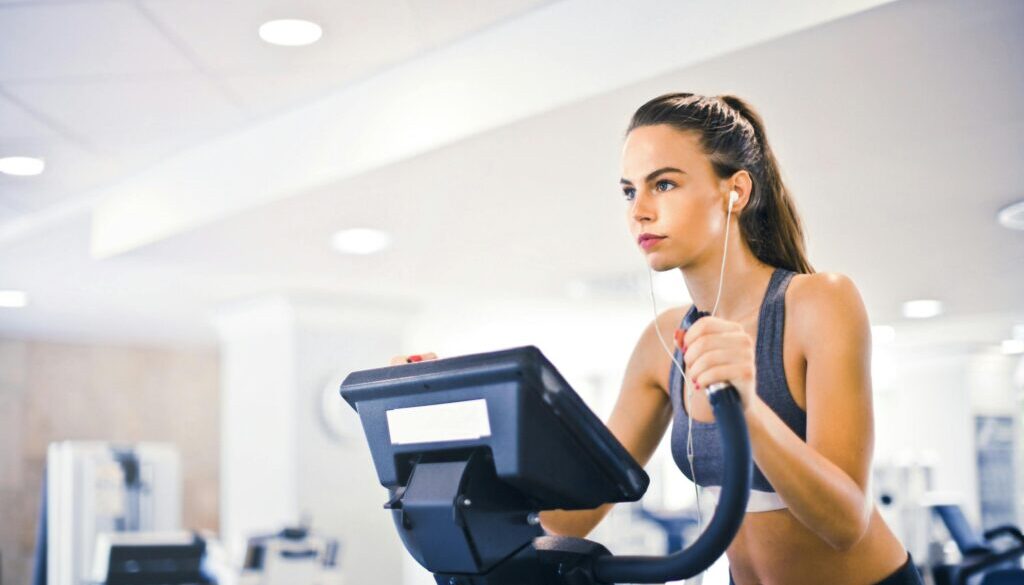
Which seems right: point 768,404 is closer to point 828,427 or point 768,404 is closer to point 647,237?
point 828,427

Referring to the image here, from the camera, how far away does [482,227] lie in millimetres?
4195

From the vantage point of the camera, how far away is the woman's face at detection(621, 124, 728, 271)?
0.98m

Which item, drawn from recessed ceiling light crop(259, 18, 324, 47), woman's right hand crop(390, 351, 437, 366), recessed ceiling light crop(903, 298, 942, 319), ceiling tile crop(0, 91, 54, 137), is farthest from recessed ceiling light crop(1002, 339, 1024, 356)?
woman's right hand crop(390, 351, 437, 366)

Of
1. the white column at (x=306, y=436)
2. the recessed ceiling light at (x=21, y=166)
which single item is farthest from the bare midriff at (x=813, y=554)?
the white column at (x=306, y=436)

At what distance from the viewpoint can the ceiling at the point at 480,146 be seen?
251 cm

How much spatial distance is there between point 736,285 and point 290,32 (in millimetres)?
2014

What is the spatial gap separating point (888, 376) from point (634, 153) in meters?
9.95

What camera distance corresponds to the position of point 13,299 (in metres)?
6.12

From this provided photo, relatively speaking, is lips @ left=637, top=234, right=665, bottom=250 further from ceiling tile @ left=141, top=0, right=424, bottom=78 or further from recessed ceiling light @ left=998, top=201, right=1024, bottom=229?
recessed ceiling light @ left=998, top=201, right=1024, bottom=229

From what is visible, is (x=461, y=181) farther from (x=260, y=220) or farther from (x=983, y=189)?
(x=983, y=189)

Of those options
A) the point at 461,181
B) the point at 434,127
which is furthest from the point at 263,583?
the point at 434,127

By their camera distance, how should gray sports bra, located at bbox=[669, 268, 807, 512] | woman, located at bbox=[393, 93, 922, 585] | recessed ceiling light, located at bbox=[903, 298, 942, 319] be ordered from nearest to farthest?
1. woman, located at bbox=[393, 93, 922, 585]
2. gray sports bra, located at bbox=[669, 268, 807, 512]
3. recessed ceiling light, located at bbox=[903, 298, 942, 319]

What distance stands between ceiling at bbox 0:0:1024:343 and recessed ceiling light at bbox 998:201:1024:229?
57mm

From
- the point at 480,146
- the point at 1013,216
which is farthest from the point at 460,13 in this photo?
the point at 1013,216
